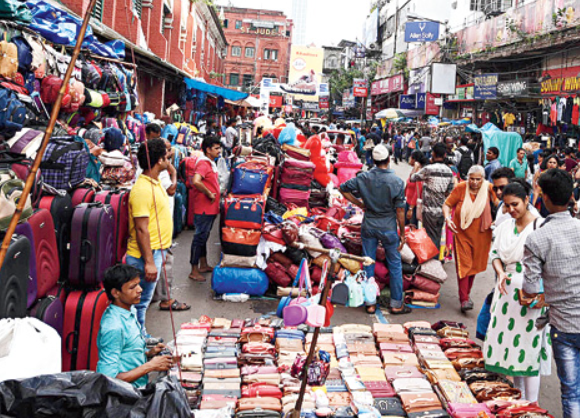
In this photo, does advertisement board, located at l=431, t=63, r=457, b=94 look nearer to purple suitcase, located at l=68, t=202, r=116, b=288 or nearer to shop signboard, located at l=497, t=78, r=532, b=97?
shop signboard, located at l=497, t=78, r=532, b=97

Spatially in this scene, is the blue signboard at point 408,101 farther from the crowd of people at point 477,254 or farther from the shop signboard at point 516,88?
the crowd of people at point 477,254

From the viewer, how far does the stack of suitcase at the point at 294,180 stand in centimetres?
909

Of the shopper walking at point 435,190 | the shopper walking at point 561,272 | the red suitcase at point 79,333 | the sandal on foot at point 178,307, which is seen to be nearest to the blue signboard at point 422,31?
the shopper walking at point 435,190

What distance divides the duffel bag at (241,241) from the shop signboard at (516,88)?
48.5 feet

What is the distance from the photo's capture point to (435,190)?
7570 mm

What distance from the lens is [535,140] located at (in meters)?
17.3

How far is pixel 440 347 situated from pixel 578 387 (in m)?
1.59

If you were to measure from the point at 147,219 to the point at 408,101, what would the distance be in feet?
94.0

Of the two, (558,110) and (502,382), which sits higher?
(558,110)

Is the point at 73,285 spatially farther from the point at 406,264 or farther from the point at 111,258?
the point at 406,264

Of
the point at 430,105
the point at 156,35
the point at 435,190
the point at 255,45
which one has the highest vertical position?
the point at 255,45

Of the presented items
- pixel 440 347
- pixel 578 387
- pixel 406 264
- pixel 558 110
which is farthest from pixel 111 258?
pixel 558 110

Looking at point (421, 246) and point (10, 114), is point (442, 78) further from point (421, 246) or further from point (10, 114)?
point (10, 114)

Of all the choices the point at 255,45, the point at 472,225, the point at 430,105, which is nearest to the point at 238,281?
the point at 472,225
